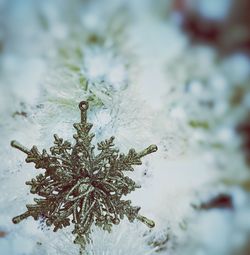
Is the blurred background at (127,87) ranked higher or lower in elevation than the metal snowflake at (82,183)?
higher

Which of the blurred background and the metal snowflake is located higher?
the blurred background

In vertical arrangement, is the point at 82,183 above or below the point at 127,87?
below

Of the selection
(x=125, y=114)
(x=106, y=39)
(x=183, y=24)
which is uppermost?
(x=183, y=24)

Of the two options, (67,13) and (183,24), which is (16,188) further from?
(183,24)

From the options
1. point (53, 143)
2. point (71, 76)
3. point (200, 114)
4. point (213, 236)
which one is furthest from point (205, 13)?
point (213, 236)
